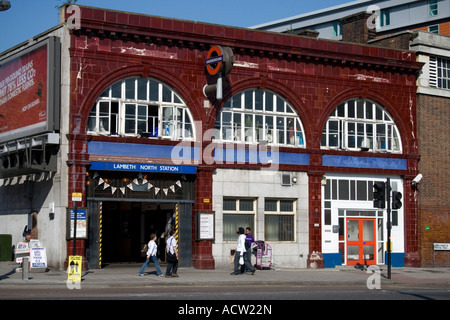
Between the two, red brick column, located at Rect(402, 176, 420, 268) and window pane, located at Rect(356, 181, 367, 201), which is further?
red brick column, located at Rect(402, 176, 420, 268)

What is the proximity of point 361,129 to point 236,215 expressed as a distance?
26.1 feet

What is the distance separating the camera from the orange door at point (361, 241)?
34.4 metres

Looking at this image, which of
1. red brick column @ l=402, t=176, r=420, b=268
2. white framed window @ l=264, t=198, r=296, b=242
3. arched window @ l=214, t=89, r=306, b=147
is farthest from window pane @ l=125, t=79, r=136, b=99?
red brick column @ l=402, t=176, r=420, b=268

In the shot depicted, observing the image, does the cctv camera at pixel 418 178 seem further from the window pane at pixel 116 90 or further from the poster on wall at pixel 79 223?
the poster on wall at pixel 79 223

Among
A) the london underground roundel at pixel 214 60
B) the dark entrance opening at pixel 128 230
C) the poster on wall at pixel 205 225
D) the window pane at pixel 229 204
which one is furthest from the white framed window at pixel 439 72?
the dark entrance opening at pixel 128 230

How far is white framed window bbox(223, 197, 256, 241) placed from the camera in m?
31.7

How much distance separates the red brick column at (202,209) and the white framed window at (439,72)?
1325 cm

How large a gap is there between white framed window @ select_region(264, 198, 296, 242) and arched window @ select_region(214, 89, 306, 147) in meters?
2.73

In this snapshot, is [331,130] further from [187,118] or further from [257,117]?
[187,118]

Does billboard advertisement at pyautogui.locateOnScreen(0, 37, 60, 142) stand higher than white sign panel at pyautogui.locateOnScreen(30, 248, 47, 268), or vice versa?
billboard advertisement at pyautogui.locateOnScreen(0, 37, 60, 142)

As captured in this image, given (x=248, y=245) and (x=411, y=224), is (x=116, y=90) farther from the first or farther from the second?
(x=411, y=224)

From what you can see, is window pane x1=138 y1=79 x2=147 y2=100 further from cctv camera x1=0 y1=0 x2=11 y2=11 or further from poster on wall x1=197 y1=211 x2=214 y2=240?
cctv camera x1=0 y1=0 x2=11 y2=11

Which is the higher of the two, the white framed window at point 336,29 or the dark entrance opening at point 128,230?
the white framed window at point 336,29

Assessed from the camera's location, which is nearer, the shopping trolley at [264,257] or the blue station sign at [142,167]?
the blue station sign at [142,167]
